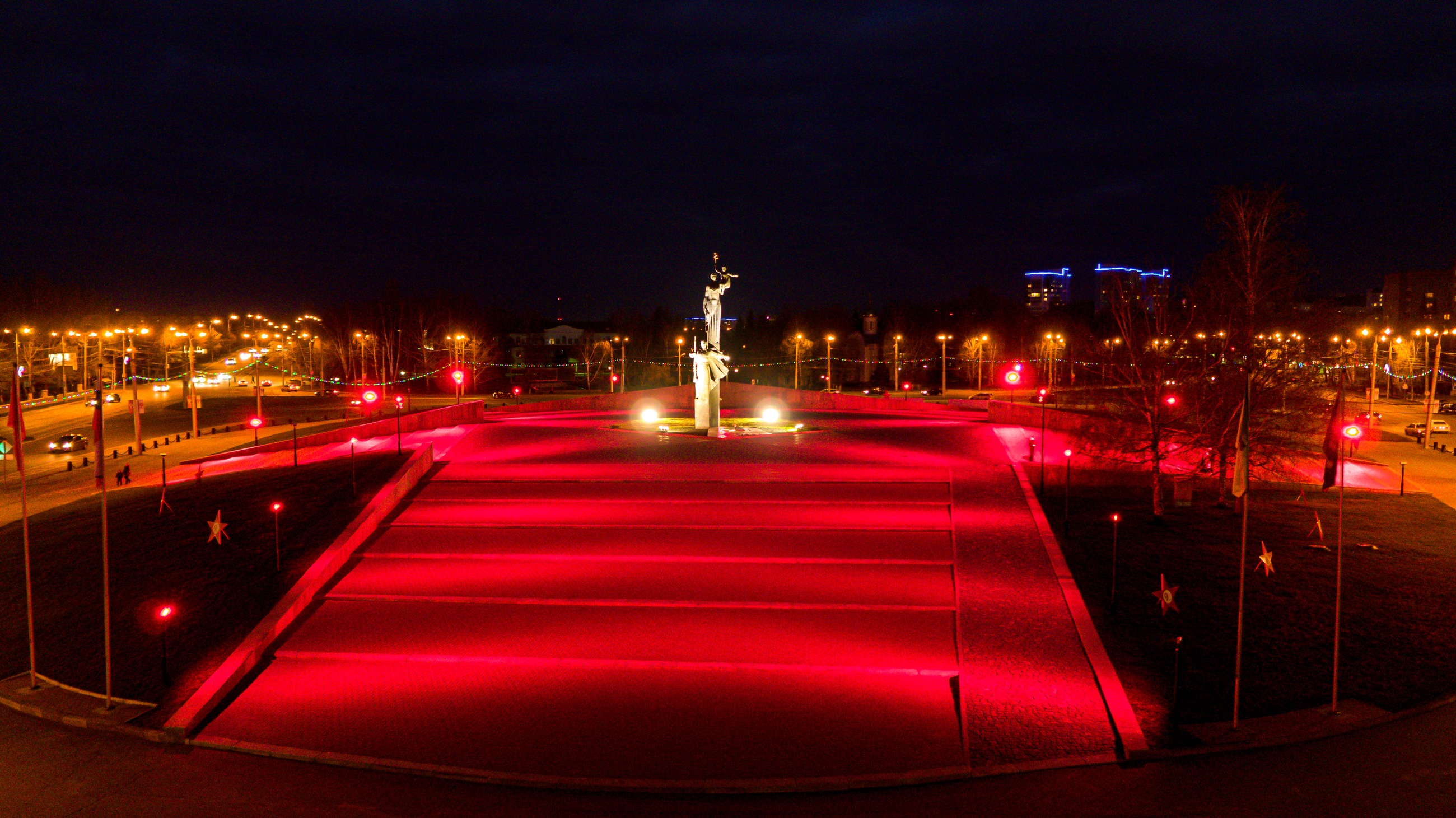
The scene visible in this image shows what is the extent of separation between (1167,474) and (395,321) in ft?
250

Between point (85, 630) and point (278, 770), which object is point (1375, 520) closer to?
point (278, 770)

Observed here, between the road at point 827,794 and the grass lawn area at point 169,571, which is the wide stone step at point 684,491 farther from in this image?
the road at point 827,794

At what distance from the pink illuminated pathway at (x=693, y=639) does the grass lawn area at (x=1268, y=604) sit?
1.04 meters

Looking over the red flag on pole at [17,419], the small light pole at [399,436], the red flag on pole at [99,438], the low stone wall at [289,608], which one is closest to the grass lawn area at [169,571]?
the low stone wall at [289,608]

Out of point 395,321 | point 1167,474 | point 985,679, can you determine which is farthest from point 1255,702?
point 395,321

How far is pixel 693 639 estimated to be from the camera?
41.8 ft

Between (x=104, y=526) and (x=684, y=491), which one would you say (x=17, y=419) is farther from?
(x=684, y=491)

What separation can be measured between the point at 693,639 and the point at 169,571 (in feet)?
37.0

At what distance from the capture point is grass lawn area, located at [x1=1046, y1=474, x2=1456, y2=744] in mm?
11469

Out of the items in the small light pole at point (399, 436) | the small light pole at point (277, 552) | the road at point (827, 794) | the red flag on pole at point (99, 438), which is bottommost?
the road at point (827, 794)

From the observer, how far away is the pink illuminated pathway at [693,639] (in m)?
10.1

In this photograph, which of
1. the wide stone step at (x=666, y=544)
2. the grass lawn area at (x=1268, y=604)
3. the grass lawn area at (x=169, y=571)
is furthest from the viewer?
the wide stone step at (x=666, y=544)

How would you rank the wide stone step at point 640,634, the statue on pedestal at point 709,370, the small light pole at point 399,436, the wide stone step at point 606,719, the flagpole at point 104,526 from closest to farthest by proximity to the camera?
the wide stone step at point 606,719, the flagpole at point 104,526, the wide stone step at point 640,634, the small light pole at point 399,436, the statue on pedestal at point 709,370

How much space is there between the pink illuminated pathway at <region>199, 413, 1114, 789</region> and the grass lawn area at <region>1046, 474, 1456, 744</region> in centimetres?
104
